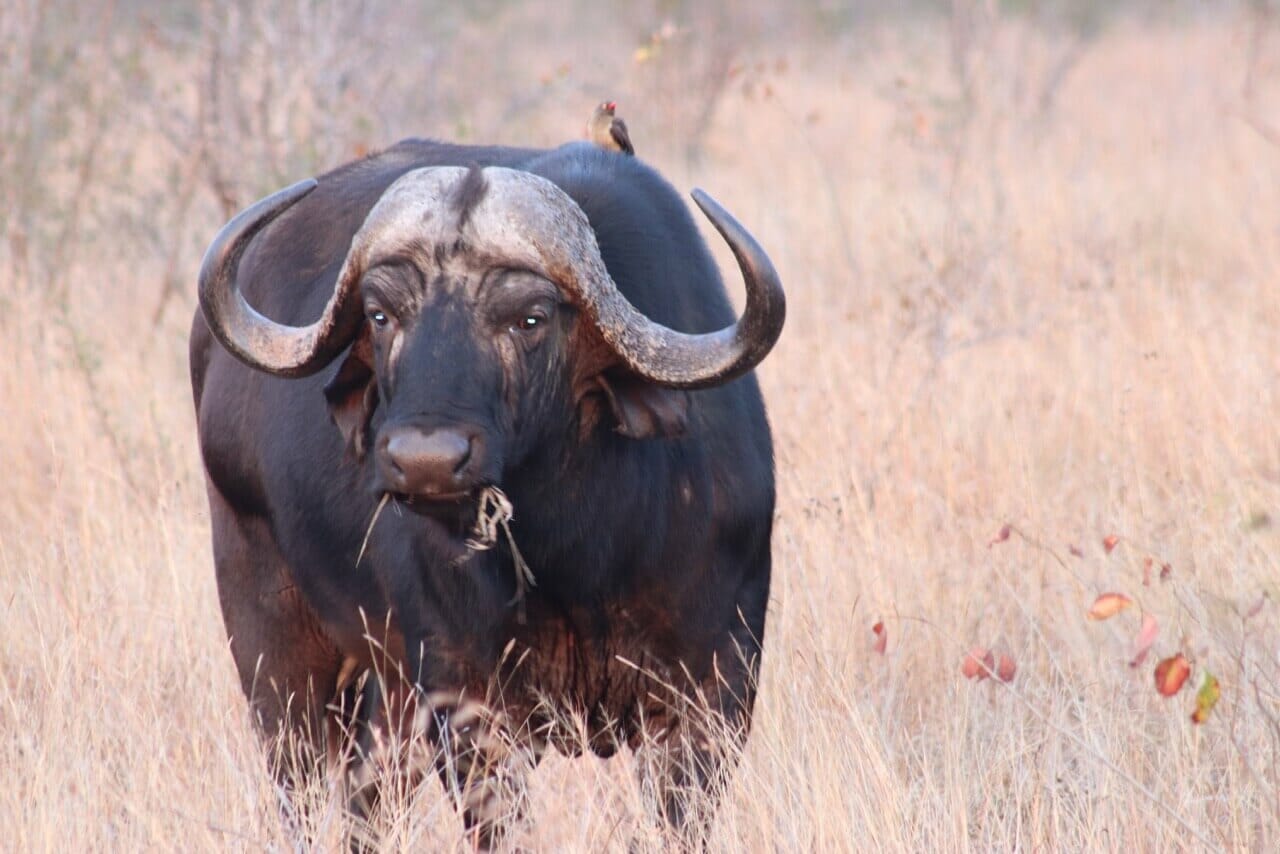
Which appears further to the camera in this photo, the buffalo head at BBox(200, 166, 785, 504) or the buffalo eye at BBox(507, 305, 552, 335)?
the buffalo eye at BBox(507, 305, 552, 335)

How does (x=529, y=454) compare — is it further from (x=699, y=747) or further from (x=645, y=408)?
(x=699, y=747)

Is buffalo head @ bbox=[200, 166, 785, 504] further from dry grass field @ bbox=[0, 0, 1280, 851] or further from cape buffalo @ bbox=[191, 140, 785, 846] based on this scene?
dry grass field @ bbox=[0, 0, 1280, 851]

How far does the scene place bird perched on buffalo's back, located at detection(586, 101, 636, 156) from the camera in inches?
171

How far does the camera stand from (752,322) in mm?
3207

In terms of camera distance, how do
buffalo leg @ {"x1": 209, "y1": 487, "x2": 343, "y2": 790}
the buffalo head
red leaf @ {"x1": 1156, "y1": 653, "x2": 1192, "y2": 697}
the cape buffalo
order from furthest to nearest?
buffalo leg @ {"x1": 209, "y1": 487, "x2": 343, "y2": 790} → the cape buffalo → the buffalo head → red leaf @ {"x1": 1156, "y1": 653, "x2": 1192, "y2": 697}

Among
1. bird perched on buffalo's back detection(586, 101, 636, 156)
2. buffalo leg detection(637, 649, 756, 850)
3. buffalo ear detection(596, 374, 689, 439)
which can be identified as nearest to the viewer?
buffalo ear detection(596, 374, 689, 439)

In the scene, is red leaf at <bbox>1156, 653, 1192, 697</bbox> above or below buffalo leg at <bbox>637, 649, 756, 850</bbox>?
above

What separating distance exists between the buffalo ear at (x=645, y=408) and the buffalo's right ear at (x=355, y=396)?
0.48 m

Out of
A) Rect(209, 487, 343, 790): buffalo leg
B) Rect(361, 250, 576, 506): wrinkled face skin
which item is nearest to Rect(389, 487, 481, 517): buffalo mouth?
Rect(361, 250, 576, 506): wrinkled face skin

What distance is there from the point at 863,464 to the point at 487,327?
2.63 meters

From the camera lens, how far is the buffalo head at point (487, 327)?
3.09 m

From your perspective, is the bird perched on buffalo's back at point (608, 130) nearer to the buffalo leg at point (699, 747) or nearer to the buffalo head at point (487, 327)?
the buffalo head at point (487, 327)

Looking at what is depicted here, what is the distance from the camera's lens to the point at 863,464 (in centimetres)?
565

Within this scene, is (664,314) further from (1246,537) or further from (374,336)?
(1246,537)
